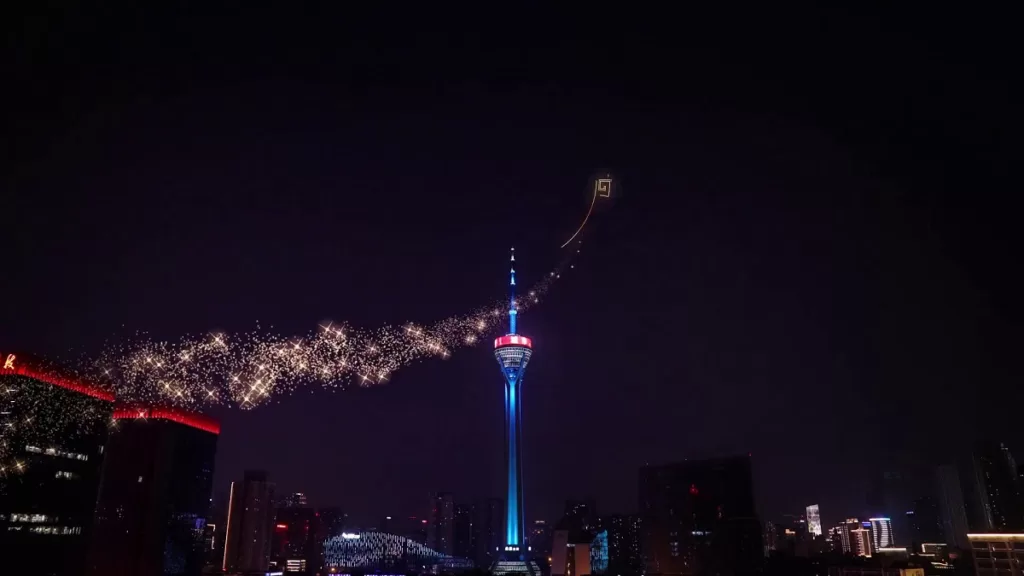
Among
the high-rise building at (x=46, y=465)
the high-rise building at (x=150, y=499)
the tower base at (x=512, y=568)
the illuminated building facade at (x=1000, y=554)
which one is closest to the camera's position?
the high-rise building at (x=46, y=465)

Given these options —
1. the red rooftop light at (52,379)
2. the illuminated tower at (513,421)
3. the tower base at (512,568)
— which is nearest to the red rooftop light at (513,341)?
A: the illuminated tower at (513,421)

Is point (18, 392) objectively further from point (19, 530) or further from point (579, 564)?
point (579, 564)

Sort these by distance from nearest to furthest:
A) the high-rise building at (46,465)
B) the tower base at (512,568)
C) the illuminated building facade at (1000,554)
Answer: the high-rise building at (46,465)
the illuminated building facade at (1000,554)
the tower base at (512,568)

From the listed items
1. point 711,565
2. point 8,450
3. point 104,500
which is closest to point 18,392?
point 8,450

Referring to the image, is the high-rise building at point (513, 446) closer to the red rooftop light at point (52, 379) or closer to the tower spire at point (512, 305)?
the tower spire at point (512, 305)

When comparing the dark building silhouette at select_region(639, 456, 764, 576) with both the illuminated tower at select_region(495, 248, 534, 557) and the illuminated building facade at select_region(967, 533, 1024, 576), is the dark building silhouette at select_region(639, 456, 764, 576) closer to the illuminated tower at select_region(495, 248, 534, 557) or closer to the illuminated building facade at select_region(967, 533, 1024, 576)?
the illuminated tower at select_region(495, 248, 534, 557)
